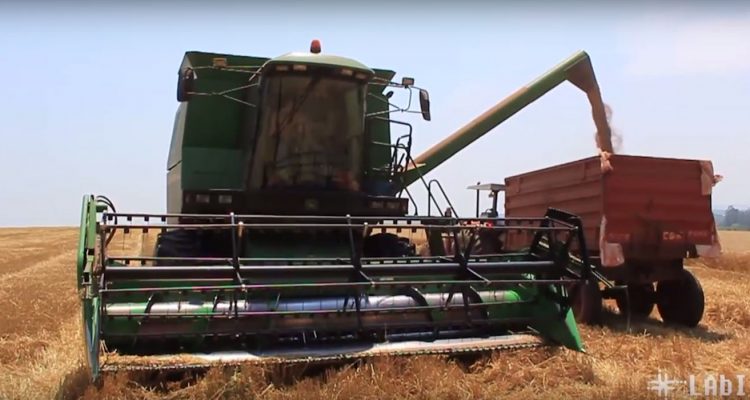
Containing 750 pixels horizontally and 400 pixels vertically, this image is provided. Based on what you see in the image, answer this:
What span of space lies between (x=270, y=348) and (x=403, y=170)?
2501 millimetres

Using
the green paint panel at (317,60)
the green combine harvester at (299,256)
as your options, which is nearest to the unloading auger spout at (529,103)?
the green combine harvester at (299,256)

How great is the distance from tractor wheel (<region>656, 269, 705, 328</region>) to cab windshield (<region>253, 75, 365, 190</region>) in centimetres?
374

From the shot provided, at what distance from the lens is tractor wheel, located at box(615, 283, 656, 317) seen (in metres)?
7.46

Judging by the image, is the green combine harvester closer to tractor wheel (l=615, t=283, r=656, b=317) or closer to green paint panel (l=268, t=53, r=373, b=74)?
green paint panel (l=268, t=53, r=373, b=74)

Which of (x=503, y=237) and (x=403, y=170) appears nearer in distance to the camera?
(x=403, y=170)

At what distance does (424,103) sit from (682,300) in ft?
11.4

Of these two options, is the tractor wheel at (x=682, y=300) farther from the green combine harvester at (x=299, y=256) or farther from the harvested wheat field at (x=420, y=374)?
the green combine harvester at (x=299, y=256)

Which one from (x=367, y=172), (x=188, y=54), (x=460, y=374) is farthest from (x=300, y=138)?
(x=460, y=374)

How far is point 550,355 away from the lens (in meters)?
4.25

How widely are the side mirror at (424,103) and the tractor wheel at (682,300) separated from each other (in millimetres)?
3296

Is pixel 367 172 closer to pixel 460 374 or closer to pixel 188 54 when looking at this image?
pixel 188 54

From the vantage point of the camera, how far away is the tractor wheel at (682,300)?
6.80 meters

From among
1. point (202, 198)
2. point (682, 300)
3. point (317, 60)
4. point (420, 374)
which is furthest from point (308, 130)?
point (682, 300)

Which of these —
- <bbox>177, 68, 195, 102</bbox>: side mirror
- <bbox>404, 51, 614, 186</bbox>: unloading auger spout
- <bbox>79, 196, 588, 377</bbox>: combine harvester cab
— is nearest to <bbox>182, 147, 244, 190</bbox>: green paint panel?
<bbox>177, 68, 195, 102</bbox>: side mirror
